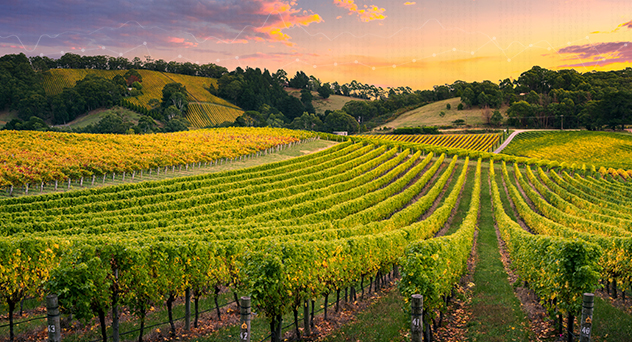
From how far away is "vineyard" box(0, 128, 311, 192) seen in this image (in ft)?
135

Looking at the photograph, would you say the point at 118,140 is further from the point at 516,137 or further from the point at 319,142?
the point at 516,137

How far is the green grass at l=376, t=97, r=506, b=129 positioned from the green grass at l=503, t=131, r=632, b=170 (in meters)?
32.4

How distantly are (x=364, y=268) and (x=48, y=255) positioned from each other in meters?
13.4

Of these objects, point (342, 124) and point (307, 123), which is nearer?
point (342, 124)

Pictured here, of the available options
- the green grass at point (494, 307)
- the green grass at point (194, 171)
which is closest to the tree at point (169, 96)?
the green grass at point (194, 171)

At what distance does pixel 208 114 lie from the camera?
516 ft

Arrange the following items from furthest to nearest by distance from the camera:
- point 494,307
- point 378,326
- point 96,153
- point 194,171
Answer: point 194,171, point 96,153, point 494,307, point 378,326

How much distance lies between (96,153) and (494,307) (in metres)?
54.5

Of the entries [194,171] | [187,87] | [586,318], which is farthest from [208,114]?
[586,318]

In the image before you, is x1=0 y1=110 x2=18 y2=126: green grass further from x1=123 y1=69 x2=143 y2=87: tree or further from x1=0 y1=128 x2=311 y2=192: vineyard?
x1=0 y1=128 x2=311 y2=192: vineyard

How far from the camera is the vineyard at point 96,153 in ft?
135

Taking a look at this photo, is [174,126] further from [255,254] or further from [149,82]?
[255,254]

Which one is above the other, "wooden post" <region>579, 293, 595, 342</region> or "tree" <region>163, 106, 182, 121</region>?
"tree" <region>163, 106, 182, 121</region>

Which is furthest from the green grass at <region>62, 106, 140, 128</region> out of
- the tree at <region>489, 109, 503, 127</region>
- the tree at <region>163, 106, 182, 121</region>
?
the tree at <region>489, 109, 503, 127</region>
